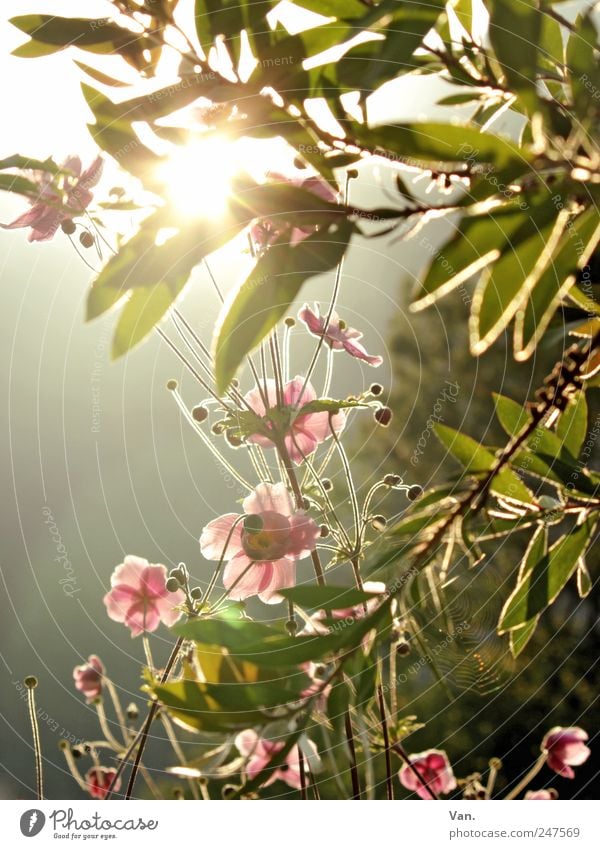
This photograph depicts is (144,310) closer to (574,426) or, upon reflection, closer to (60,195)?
(60,195)

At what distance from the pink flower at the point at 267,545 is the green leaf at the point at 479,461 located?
0.10m

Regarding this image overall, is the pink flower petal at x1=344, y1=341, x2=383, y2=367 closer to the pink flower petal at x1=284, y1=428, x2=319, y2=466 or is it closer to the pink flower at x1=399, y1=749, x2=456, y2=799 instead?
the pink flower petal at x1=284, y1=428, x2=319, y2=466

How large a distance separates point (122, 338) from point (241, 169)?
0.11m

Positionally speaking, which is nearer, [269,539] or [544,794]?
[269,539]

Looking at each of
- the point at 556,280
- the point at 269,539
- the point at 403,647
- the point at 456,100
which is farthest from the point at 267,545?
the point at 456,100

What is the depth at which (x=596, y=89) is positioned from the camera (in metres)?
0.43

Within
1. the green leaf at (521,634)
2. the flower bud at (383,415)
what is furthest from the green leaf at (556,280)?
the green leaf at (521,634)

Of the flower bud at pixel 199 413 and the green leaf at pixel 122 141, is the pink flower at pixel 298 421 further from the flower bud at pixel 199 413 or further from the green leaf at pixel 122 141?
the green leaf at pixel 122 141

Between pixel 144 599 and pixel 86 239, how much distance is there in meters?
0.23

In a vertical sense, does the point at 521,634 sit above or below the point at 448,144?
below

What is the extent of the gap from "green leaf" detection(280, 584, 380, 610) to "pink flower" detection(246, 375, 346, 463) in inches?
3.7

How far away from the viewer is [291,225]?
15.2 inches

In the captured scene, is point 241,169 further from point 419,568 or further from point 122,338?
point 419,568
